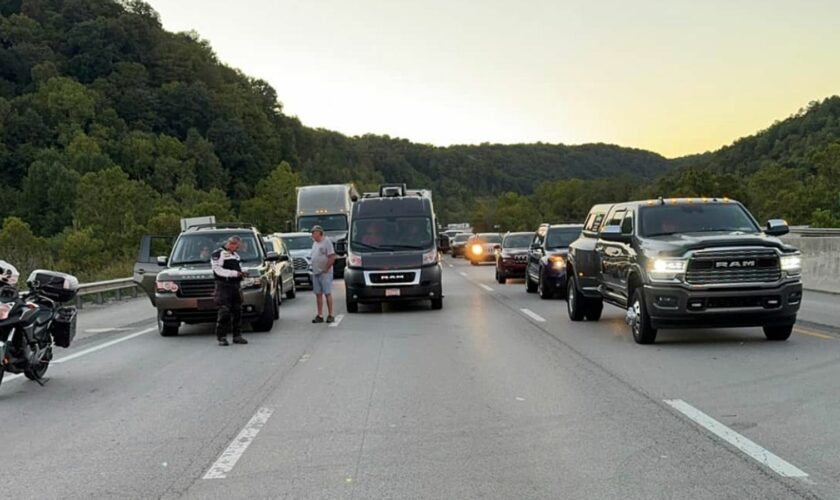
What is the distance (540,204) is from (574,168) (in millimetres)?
10711

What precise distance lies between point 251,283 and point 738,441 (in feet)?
32.5

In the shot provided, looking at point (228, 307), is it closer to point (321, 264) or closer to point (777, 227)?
point (321, 264)

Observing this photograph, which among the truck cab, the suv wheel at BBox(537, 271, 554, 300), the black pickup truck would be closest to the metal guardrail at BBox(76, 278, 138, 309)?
the truck cab

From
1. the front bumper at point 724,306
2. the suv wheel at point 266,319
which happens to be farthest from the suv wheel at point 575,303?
the suv wheel at point 266,319

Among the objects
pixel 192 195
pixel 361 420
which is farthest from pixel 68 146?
pixel 361 420

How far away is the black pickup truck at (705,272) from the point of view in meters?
11.2

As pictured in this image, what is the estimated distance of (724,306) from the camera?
11164mm

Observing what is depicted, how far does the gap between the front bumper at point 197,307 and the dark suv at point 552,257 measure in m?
8.37

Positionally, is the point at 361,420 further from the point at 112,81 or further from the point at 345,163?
the point at 345,163

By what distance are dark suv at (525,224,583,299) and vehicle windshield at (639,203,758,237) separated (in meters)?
7.36

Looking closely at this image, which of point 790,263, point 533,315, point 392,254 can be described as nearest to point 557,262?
point 533,315

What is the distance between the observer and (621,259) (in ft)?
42.4

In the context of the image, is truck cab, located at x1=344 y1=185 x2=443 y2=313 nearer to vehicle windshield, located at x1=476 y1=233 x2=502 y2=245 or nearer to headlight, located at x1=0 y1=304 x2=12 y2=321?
headlight, located at x1=0 y1=304 x2=12 y2=321

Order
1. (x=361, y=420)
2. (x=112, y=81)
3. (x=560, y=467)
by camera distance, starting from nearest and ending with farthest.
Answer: (x=560, y=467) < (x=361, y=420) < (x=112, y=81)
